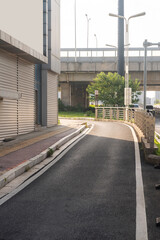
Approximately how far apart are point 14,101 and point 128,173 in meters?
10.2

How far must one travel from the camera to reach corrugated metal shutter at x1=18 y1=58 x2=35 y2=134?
17531 millimetres

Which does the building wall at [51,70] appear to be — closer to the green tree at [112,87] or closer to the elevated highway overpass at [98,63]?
the green tree at [112,87]

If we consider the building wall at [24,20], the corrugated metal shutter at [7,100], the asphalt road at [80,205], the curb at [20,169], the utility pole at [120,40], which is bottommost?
the asphalt road at [80,205]

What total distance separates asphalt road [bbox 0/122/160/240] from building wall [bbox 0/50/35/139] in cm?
740

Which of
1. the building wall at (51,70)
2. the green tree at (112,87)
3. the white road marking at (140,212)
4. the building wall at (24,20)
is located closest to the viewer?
the white road marking at (140,212)

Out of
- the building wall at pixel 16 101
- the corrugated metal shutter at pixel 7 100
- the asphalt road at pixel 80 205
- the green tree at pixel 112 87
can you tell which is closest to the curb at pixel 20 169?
the asphalt road at pixel 80 205

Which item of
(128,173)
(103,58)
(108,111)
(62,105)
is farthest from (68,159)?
(62,105)

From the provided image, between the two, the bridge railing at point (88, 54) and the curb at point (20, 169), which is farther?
the bridge railing at point (88, 54)

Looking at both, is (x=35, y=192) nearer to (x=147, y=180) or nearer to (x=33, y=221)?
(x=33, y=221)

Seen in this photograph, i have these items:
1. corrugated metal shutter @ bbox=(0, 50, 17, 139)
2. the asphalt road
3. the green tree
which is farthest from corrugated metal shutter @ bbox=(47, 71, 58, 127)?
the green tree

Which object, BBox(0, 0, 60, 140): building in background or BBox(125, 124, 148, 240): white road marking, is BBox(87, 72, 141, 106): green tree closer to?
BBox(0, 0, 60, 140): building in background

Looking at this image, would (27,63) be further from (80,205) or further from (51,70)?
(80,205)

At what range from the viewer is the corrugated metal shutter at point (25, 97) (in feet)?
57.5

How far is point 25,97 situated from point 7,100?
2796mm
